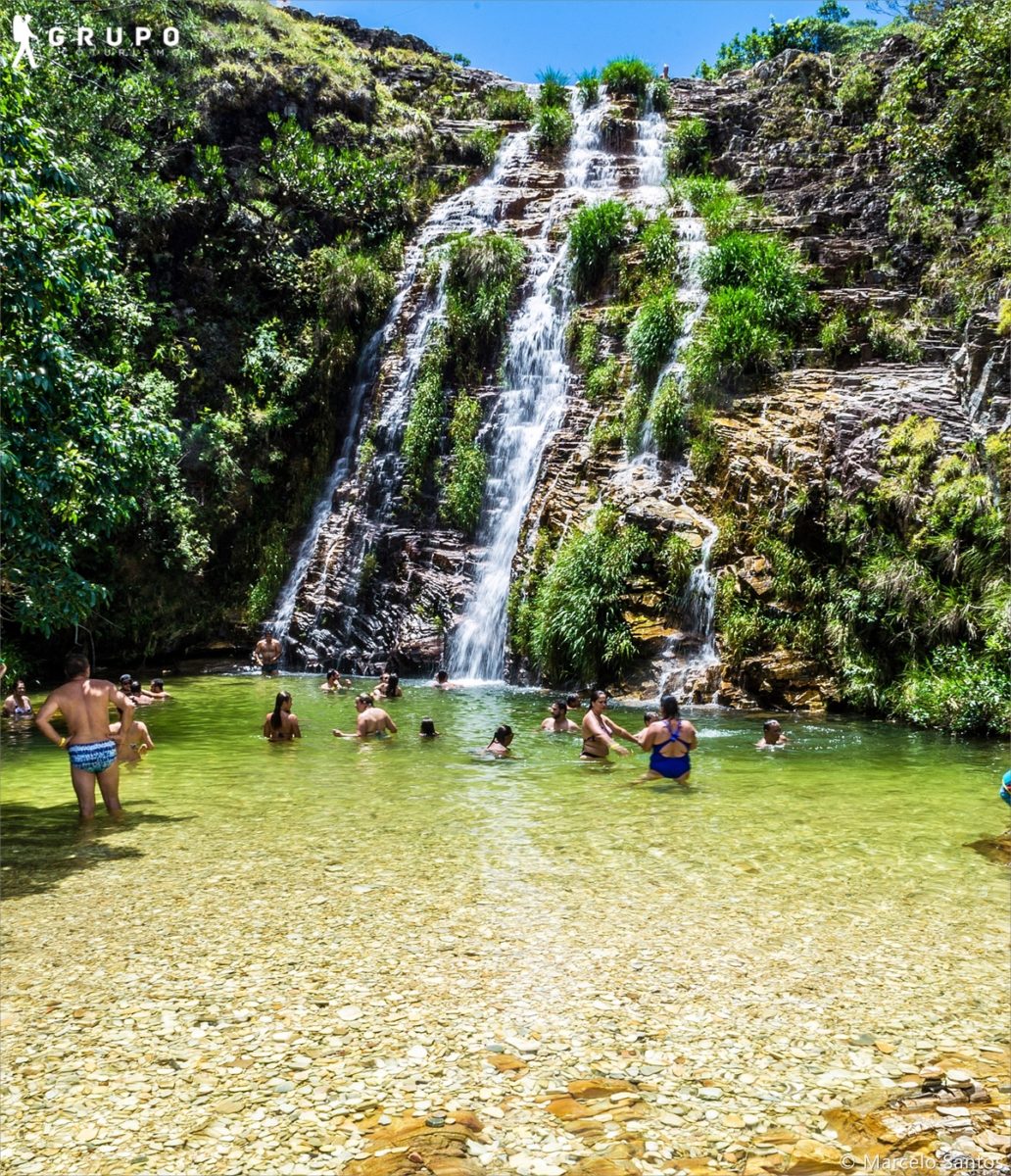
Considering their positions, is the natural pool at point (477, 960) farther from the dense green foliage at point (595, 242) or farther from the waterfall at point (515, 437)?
the dense green foliage at point (595, 242)

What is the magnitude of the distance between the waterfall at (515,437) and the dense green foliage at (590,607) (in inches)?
74.7

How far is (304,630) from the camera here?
73.1 ft

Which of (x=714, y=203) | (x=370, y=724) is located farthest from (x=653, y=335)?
(x=370, y=724)

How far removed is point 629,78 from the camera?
31750mm

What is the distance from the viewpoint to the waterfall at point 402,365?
23.3 metres

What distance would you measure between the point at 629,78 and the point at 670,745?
2888 cm

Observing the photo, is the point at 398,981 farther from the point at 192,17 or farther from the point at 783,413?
the point at 192,17

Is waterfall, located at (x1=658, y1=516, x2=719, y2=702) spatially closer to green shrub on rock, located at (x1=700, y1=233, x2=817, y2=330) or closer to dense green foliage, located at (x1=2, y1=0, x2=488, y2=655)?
green shrub on rock, located at (x1=700, y1=233, x2=817, y2=330)

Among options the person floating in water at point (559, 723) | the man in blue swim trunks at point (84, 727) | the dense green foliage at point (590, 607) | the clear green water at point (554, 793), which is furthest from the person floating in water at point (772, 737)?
the man in blue swim trunks at point (84, 727)

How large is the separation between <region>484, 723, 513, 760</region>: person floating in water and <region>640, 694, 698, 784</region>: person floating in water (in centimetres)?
200

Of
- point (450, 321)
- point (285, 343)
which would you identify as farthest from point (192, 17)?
point (450, 321)

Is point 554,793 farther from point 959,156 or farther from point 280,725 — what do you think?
point 959,156

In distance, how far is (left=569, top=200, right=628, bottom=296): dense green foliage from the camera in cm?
2380

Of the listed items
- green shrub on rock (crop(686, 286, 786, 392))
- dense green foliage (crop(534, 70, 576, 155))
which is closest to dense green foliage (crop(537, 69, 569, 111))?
dense green foliage (crop(534, 70, 576, 155))
